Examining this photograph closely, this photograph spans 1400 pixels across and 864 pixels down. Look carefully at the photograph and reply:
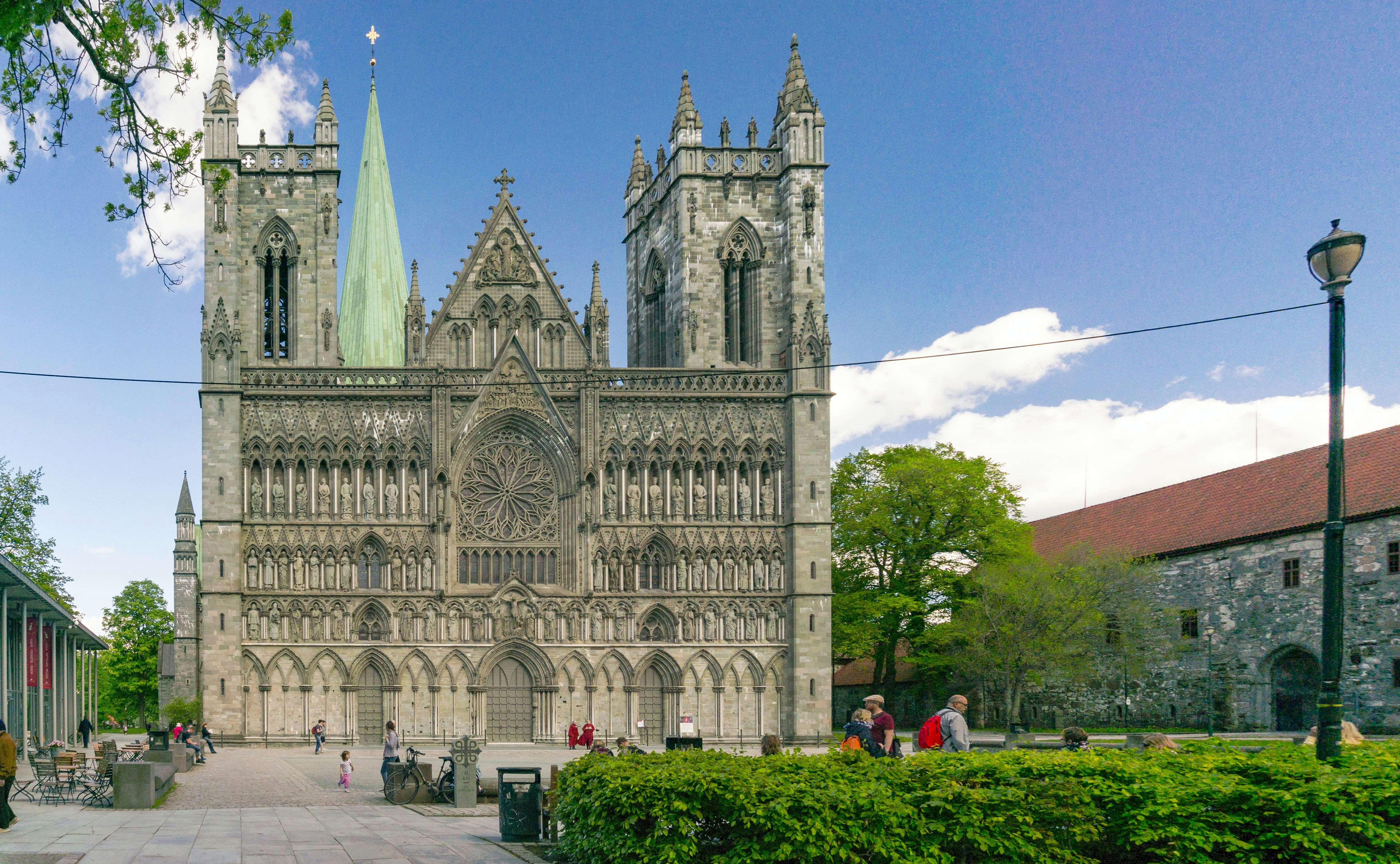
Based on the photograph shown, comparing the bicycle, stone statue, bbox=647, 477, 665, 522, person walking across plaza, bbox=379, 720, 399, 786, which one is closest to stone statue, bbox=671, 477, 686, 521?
stone statue, bbox=647, 477, 665, 522

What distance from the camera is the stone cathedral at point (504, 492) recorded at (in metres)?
46.2

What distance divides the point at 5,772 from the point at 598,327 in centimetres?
3325

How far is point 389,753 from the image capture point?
92.0 ft

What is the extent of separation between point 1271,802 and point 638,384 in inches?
1493

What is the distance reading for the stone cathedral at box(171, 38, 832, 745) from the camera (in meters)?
46.2

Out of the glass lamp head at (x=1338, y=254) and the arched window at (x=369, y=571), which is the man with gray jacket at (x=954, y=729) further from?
the arched window at (x=369, y=571)

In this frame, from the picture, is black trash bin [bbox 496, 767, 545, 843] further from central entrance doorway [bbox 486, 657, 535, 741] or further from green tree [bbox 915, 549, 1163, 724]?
green tree [bbox 915, 549, 1163, 724]

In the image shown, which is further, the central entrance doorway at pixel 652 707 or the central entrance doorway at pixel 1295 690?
the central entrance doorway at pixel 652 707

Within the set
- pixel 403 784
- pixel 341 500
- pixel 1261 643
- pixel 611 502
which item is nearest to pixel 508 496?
pixel 611 502

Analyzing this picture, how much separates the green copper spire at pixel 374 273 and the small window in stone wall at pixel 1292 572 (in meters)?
40.4

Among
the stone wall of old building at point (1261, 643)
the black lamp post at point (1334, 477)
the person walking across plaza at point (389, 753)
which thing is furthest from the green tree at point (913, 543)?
the black lamp post at point (1334, 477)

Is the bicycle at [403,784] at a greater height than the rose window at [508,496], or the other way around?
the rose window at [508,496]

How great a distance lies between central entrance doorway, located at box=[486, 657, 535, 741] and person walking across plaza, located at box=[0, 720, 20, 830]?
93.3ft

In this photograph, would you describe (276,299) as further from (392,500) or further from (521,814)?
(521,814)
